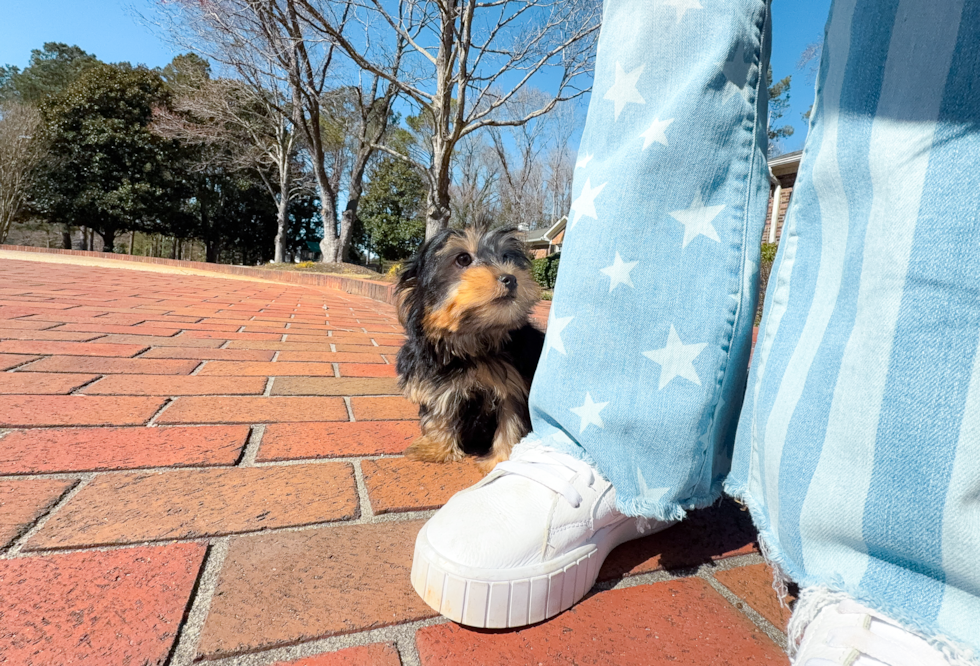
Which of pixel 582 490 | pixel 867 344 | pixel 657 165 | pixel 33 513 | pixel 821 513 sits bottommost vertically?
pixel 33 513

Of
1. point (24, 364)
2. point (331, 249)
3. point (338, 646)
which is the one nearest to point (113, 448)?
point (338, 646)

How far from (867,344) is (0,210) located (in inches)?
1261

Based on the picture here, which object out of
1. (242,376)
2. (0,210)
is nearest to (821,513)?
(242,376)

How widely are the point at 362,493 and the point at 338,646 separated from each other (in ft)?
1.84

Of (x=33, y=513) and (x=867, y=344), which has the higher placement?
(x=867, y=344)

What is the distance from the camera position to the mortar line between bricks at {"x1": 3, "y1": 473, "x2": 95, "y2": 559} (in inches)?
37.9

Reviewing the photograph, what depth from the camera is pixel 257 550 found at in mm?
1037

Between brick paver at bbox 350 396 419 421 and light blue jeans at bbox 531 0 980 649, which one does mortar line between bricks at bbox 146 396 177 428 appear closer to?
brick paver at bbox 350 396 419 421

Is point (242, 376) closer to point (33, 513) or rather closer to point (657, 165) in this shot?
point (33, 513)

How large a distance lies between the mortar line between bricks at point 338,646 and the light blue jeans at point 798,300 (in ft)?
1.67

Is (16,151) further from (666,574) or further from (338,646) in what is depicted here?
(666,574)

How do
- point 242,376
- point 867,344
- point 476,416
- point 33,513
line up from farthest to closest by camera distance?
point 242,376
point 476,416
point 33,513
point 867,344

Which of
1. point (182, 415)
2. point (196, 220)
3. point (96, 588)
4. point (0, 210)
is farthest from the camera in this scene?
point (196, 220)

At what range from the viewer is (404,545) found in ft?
3.64
